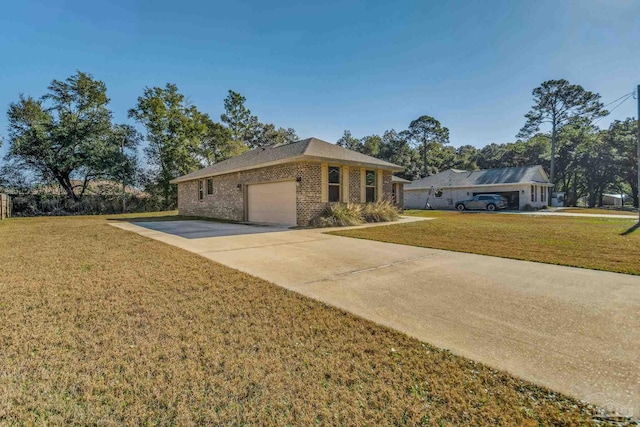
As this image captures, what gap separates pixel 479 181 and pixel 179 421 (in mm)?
29385

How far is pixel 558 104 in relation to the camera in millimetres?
32469

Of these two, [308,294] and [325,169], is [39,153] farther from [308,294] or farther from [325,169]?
[308,294]

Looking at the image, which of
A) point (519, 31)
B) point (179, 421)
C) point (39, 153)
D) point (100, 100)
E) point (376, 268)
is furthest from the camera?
point (100, 100)

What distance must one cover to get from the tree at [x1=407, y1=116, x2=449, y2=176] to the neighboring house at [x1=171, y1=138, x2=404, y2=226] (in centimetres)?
3097

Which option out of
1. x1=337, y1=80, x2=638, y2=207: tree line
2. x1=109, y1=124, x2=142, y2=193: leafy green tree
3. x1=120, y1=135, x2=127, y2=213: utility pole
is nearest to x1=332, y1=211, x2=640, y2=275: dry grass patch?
x1=109, y1=124, x2=142, y2=193: leafy green tree

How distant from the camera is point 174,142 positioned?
28.3 metres

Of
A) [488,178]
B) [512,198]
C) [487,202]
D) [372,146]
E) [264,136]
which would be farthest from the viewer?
[372,146]

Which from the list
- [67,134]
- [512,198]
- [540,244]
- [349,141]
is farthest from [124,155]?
[512,198]

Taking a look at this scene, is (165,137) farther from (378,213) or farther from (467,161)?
(467,161)

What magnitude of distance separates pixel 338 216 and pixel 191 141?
2346cm

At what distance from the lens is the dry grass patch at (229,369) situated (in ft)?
5.73

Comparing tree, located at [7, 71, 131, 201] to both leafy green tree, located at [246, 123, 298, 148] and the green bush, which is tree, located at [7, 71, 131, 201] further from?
the green bush

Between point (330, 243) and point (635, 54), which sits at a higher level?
point (635, 54)

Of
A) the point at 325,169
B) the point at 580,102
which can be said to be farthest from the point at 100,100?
the point at 580,102
